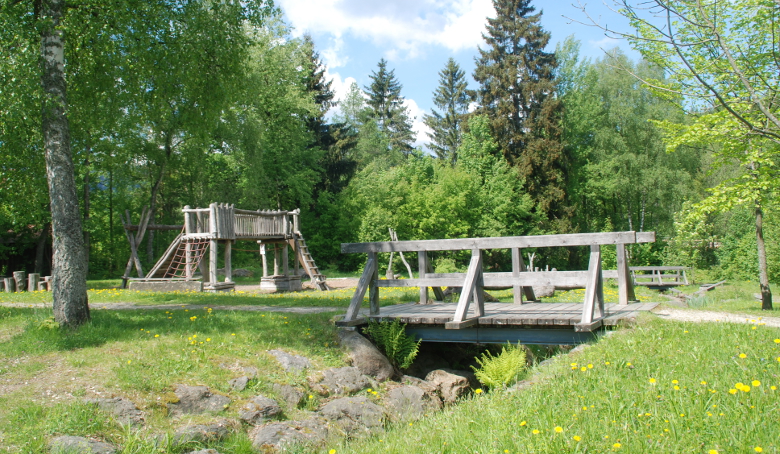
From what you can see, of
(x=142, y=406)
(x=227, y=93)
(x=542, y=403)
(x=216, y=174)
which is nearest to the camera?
(x=542, y=403)

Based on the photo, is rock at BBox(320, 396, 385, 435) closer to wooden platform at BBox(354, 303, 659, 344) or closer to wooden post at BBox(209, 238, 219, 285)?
wooden platform at BBox(354, 303, 659, 344)

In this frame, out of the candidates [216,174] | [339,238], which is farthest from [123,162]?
[339,238]

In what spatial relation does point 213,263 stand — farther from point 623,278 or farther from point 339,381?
point 623,278

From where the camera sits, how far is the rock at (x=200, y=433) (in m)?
6.00

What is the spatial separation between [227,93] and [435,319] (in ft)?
25.2

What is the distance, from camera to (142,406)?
6.50 m

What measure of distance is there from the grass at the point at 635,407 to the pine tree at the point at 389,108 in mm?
51451

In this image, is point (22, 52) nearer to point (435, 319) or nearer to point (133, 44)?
point (133, 44)

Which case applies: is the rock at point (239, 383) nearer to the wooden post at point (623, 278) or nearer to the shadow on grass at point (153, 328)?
the shadow on grass at point (153, 328)

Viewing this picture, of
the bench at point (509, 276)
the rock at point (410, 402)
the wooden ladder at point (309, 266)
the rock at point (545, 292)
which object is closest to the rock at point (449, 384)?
the rock at point (410, 402)

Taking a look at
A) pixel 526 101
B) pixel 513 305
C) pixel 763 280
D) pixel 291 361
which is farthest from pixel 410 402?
pixel 526 101

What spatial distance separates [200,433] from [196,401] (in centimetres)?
77

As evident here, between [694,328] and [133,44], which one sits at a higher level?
[133,44]

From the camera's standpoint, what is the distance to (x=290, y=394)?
7.48 m
